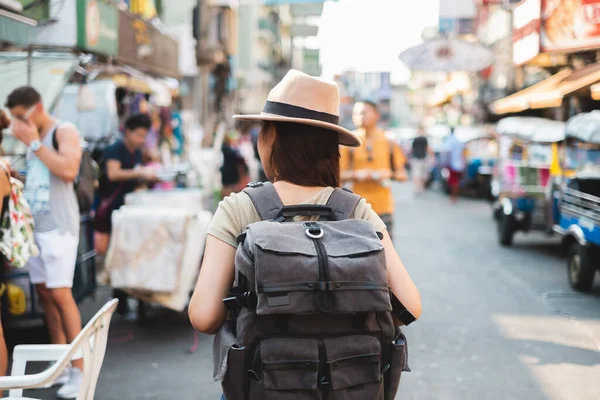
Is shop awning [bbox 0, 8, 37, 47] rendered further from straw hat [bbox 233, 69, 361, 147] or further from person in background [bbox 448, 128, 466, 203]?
person in background [bbox 448, 128, 466, 203]

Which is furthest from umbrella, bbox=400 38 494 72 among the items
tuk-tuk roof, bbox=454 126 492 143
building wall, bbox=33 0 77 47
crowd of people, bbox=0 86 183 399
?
tuk-tuk roof, bbox=454 126 492 143

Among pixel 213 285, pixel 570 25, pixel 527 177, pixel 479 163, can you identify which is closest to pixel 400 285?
pixel 213 285

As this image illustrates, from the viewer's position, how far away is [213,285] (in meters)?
2.37

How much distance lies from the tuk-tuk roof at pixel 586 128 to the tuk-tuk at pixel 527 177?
1.70 m

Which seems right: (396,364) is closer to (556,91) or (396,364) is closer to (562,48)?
(556,91)

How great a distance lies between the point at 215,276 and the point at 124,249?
4.03m

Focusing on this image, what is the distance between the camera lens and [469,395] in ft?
16.8

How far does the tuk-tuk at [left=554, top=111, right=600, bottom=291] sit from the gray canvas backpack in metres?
6.36

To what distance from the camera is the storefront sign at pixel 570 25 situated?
11703 millimetres

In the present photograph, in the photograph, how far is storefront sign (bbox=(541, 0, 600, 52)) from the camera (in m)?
11.7

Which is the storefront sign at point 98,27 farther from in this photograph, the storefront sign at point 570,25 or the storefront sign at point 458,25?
the storefront sign at point 458,25

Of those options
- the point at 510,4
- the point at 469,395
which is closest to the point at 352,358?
the point at 469,395

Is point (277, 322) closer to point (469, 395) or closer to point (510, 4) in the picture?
point (469, 395)

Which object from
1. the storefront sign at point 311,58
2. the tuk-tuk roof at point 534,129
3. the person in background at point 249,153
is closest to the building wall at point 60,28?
the tuk-tuk roof at point 534,129
